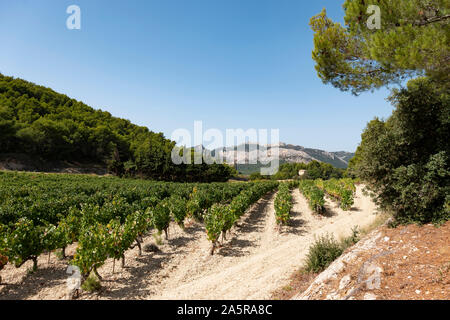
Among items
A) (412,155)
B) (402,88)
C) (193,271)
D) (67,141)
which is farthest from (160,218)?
(67,141)

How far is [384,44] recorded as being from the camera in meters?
6.56

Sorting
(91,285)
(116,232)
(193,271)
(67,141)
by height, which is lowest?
(193,271)

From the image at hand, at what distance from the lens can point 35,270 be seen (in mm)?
7871

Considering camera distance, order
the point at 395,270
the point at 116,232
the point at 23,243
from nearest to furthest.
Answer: the point at 395,270
the point at 23,243
the point at 116,232

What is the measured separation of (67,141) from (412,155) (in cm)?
7877

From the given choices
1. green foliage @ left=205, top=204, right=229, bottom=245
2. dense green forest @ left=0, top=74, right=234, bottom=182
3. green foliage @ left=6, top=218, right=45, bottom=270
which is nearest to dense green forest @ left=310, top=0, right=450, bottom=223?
green foliage @ left=205, top=204, right=229, bottom=245

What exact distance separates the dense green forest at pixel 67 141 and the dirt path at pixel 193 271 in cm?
5155

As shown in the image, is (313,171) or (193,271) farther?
(313,171)

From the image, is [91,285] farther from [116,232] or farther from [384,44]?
[384,44]

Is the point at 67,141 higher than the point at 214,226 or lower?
higher

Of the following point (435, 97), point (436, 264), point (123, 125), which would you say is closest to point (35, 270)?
point (436, 264)

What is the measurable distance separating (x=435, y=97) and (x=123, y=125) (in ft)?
371
